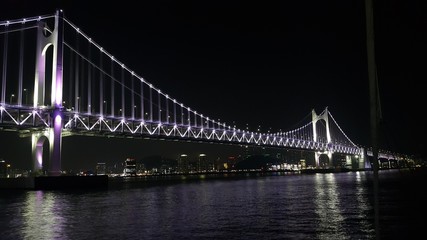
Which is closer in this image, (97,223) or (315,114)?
(97,223)

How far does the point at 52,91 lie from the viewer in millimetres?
39781

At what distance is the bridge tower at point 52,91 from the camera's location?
38531 millimetres

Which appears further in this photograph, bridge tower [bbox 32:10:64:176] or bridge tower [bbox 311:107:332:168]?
bridge tower [bbox 311:107:332:168]

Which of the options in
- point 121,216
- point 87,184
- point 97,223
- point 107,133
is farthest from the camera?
point 107,133

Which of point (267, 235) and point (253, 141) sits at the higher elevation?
point (253, 141)

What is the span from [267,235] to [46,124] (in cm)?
3277

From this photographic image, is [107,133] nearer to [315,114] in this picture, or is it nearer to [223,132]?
[223,132]

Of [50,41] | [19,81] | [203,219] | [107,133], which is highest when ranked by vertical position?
[50,41]

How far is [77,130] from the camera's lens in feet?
151

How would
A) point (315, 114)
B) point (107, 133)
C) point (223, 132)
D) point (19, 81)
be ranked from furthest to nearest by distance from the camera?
point (315, 114) < point (223, 132) < point (107, 133) < point (19, 81)

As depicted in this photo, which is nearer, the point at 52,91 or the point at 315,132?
the point at 52,91

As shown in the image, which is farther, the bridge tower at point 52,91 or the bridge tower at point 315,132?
the bridge tower at point 315,132

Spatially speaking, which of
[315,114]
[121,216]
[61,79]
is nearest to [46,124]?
[61,79]

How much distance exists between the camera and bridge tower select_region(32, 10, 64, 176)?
3853 cm
